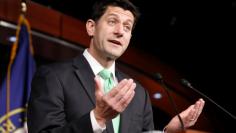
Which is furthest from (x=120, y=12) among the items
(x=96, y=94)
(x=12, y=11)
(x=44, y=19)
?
(x=44, y=19)

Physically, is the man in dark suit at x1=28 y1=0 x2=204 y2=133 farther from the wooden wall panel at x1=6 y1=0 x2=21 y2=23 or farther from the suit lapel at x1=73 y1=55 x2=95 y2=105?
the wooden wall panel at x1=6 y1=0 x2=21 y2=23

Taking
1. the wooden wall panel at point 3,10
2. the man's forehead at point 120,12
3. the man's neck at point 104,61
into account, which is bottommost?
the wooden wall panel at point 3,10

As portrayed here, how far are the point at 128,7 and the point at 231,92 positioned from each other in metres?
3.30

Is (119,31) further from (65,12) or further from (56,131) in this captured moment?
(65,12)

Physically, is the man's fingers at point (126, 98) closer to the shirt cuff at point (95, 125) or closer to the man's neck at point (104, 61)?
the shirt cuff at point (95, 125)

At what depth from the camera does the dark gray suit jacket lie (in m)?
1.61

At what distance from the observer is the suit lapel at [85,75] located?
5.95 feet

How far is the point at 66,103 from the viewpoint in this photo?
1754 millimetres

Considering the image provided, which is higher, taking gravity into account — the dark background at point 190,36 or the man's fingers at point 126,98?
the man's fingers at point 126,98

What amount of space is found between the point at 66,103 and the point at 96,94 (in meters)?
0.34

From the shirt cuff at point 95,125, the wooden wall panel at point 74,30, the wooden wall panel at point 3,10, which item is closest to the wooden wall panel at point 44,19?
the wooden wall panel at point 74,30

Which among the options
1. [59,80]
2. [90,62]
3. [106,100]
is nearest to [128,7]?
[90,62]

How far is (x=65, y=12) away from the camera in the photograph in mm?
4824

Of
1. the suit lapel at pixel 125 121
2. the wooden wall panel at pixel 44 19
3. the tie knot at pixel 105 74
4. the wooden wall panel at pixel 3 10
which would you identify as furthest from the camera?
the wooden wall panel at pixel 44 19
